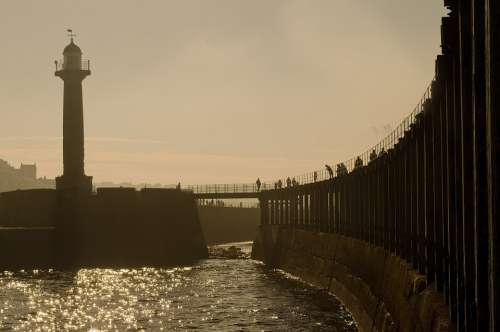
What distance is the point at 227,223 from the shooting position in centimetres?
11181

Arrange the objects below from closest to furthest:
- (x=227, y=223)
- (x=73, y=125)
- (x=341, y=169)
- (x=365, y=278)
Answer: (x=365, y=278)
(x=341, y=169)
(x=73, y=125)
(x=227, y=223)

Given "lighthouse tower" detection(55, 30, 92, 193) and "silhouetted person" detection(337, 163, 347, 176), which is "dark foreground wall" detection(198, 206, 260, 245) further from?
"silhouetted person" detection(337, 163, 347, 176)

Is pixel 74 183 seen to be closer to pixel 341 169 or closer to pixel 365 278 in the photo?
pixel 341 169

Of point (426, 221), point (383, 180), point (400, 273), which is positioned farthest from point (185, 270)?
point (426, 221)

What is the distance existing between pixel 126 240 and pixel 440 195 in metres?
54.9

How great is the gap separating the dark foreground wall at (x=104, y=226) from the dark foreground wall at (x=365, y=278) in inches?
438

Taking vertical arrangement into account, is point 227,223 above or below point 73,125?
below

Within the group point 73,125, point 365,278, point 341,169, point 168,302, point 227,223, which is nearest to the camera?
point 365,278

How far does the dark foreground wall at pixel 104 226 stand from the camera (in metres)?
68.2

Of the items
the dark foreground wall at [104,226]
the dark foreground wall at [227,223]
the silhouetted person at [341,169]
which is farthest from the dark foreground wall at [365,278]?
the dark foreground wall at [227,223]

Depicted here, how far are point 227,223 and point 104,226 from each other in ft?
138

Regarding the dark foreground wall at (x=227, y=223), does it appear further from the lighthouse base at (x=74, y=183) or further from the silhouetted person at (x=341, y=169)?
the silhouetted person at (x=341, y=169)

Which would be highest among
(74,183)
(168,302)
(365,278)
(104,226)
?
(74,183)

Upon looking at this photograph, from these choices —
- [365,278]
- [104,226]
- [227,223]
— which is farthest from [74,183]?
[227,223]
